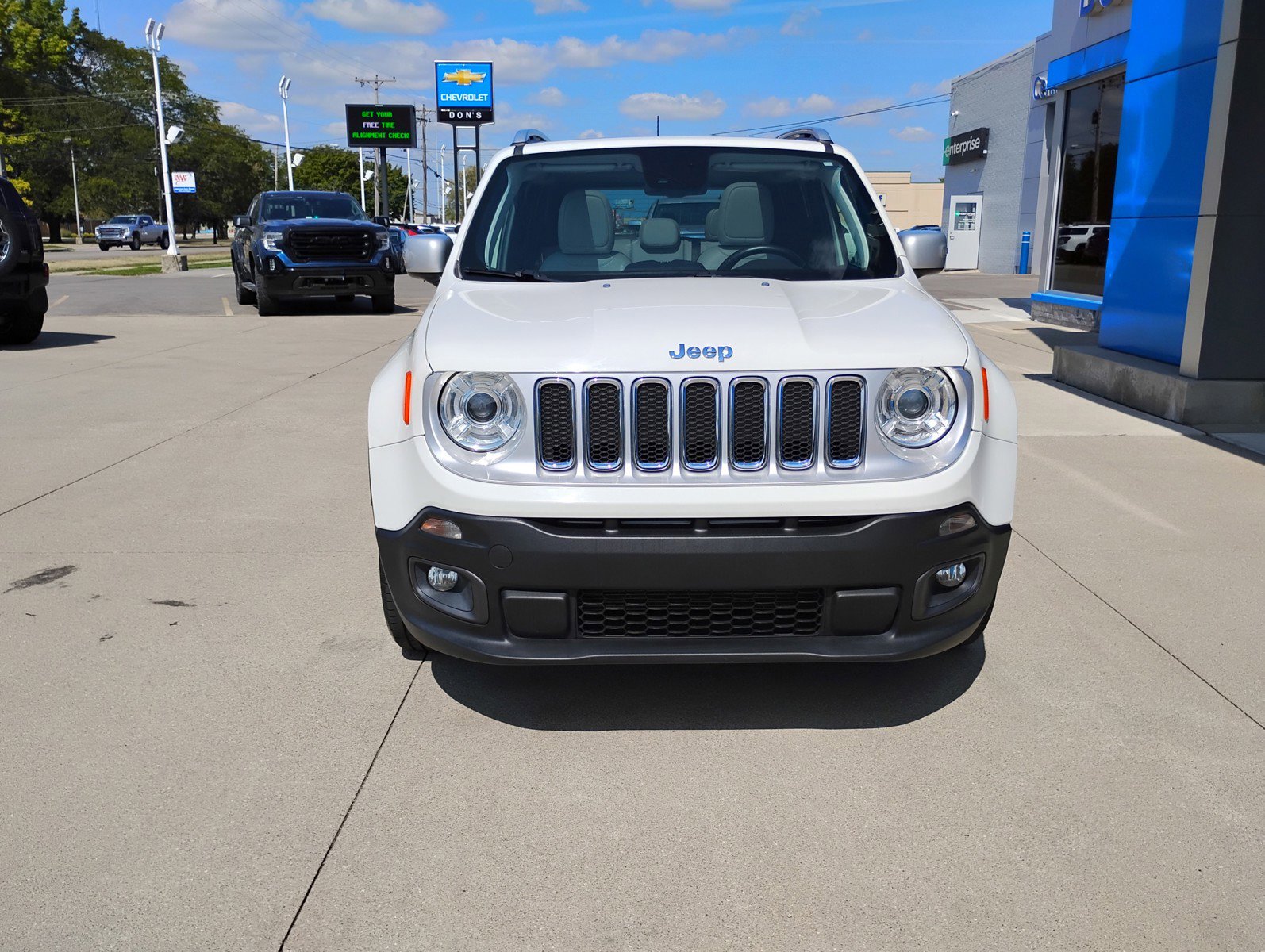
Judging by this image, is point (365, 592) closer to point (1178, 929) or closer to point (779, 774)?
point (779, 774)

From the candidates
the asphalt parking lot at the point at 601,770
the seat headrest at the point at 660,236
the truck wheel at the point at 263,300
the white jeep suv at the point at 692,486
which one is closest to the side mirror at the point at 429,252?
the seat headrest at the point at 660,236

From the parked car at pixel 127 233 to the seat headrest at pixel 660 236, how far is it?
59668mm

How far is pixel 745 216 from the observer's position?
4.48m

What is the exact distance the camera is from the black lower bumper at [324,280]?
1753cm

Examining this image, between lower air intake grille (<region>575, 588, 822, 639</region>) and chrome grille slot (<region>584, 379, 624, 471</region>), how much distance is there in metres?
0.37

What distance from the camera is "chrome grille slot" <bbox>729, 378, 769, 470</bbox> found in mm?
3127

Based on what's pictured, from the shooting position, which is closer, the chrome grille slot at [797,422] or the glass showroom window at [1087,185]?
the chrome grille slot at [797,422]

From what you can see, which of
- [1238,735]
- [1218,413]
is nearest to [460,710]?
[1238,735]

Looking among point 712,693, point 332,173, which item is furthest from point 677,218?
point 332,173

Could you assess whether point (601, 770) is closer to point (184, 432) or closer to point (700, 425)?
point (700, 425)

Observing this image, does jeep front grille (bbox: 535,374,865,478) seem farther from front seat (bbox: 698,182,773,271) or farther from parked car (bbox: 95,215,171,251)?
parked car (bbox: 95,215,171,251)

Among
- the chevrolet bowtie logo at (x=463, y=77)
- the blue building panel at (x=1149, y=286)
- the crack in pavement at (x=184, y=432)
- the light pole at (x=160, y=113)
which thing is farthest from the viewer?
the chevrolet bowtie logo at (x=463, y=77)

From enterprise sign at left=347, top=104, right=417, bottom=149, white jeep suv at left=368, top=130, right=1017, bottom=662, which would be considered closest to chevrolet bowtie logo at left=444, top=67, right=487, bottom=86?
enterprise sign at left=347, top=104, right=417, bottom=149

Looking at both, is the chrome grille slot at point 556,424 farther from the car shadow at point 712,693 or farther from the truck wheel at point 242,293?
the truck wheel at point 242,293
